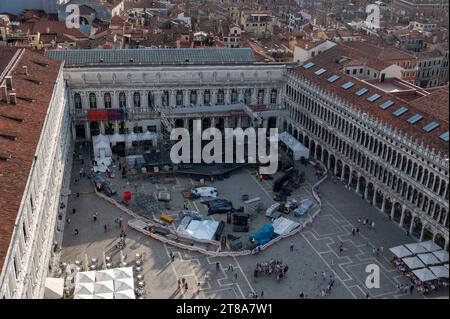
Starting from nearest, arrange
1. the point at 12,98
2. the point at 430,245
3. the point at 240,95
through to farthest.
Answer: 1. the point at 430,245
2. the point at 12,98
3. the point at 240,95

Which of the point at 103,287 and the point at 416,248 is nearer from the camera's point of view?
the point at 103,287

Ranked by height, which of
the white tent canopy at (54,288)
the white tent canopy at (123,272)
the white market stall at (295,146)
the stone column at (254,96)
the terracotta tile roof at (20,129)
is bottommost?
the white market stall at (295,146)

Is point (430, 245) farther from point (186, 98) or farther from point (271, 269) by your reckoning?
point (186, 98)

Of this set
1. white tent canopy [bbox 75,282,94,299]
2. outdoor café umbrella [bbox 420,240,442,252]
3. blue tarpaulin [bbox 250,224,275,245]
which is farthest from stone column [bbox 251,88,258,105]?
white tent canopy [bbox 75,282,94,299]

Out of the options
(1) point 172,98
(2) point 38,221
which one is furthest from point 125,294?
(1) point 172,98

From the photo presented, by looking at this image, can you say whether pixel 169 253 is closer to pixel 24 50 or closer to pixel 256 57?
pixel 24 50

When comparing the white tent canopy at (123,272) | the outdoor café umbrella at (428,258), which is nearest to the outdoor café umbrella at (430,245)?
the outdoor café umbrella at (428,258)

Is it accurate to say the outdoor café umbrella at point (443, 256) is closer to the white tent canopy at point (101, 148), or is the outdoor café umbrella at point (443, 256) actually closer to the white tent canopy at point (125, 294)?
the white tent canopy at point (125, 294)
